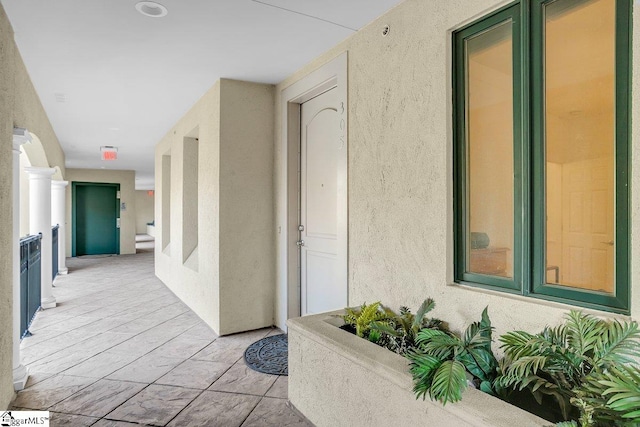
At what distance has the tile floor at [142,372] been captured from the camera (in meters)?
2.41

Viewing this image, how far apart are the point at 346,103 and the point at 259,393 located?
7.39 feet

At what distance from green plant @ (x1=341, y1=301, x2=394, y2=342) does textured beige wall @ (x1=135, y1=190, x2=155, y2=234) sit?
20.8m

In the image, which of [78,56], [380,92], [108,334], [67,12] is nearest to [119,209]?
[108,334]

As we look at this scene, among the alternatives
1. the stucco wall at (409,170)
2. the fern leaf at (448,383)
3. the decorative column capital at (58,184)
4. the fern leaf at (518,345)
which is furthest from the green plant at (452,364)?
the decorative column capital at (58,184)

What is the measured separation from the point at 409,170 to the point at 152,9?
1.98 meters

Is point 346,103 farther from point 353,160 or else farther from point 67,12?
point 67,12

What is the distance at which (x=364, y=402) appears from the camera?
1819mm

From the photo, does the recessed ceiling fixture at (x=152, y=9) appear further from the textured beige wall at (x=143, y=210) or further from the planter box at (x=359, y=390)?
the textured beige wall at (x=143, y=210)

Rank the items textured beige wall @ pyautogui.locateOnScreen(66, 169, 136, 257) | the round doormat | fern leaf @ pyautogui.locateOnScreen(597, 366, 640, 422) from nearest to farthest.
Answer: fern leaf @ pyautogui.locateOnScreen(597, 366, 640, 422) < the round doormat < textured beige wall @ pyautogui.locateOnScreen(66, 169, 136, 257)

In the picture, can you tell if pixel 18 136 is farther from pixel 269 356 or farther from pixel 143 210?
pixel 143 210

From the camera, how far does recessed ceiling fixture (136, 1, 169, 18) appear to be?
241 cm

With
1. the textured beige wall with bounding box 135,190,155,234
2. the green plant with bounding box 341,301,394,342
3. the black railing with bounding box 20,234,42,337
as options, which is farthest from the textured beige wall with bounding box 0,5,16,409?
the textured beige wall with bounding box 135,190,155,234

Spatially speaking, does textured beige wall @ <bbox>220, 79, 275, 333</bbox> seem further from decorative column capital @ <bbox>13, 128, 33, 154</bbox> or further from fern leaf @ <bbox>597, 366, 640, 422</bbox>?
fern leaf @ <bbox>597, 366, 640, 422</bbox>

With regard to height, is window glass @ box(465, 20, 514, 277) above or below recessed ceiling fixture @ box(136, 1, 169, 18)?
below
